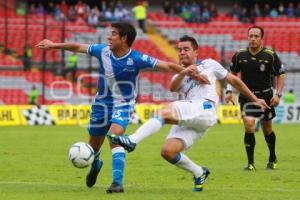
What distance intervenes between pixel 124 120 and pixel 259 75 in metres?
4.35

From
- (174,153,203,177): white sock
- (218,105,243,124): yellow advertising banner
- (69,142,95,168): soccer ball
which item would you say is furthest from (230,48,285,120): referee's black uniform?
(218,105,243,124): yellow advertising banner

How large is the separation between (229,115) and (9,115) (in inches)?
340

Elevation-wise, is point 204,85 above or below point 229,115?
above

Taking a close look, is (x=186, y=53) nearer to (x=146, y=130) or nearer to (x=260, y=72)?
(x=146, y=130)

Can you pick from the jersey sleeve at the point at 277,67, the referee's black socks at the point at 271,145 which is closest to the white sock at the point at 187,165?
the referee's black socks at the point at 271,145

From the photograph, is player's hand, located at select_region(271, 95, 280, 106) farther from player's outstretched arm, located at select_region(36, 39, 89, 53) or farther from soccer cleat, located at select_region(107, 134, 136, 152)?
soccer cleat, located at select_region(107, 134, 136, 152)

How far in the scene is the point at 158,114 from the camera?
988 centimetres

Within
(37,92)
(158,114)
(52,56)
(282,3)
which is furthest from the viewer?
(282,3)

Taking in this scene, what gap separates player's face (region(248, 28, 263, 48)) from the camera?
13625 mm

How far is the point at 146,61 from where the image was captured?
10.5m

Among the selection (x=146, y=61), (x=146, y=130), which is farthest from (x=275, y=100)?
(x=146, y=130)

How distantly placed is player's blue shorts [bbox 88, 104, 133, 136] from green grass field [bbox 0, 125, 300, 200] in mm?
817

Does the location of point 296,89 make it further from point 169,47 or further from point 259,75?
point 259,75

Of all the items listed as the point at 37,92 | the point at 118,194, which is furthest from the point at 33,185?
the point at 37,92
